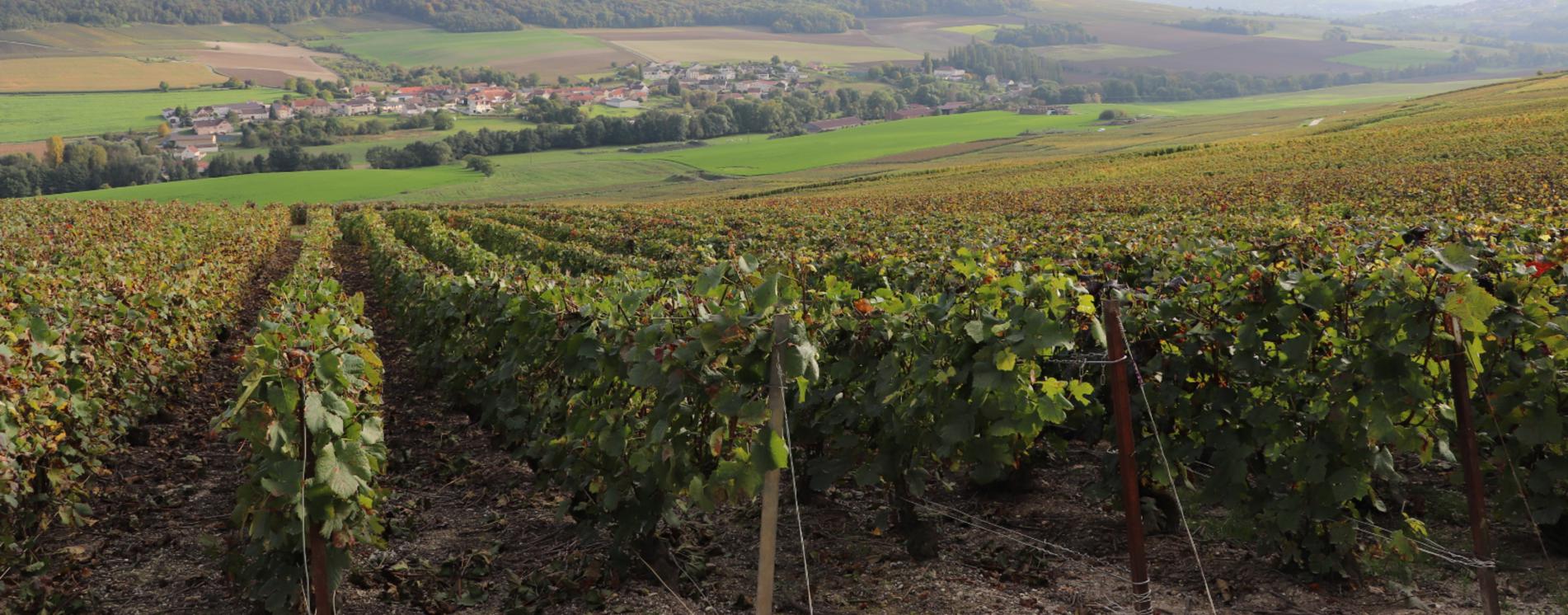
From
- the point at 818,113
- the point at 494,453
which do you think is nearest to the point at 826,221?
the point at 494,453

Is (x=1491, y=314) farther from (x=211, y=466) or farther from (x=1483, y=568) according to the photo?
(x=211, y=466)

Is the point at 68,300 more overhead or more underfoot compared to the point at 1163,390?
more underfoot

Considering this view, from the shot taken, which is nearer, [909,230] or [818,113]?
[909,230]

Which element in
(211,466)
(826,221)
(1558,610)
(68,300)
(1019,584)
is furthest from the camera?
(826,221)

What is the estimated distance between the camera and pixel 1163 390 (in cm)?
524

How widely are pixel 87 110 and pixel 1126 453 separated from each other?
493 feet

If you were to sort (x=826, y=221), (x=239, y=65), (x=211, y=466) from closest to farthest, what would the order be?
(x=211, y=466) → (x=826, y=221) → (x=239, y=65)

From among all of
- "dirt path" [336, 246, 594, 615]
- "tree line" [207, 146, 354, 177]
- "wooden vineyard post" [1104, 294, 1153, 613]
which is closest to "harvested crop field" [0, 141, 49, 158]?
"tree line" [207, 146, 354, 177]

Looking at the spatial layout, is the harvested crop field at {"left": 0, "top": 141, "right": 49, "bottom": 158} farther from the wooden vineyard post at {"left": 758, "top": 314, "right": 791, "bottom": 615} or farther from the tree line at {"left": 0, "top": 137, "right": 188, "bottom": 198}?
the wooden vineyard post at {"left": 758, "top": 314, "right": 791, "bottom": 615}

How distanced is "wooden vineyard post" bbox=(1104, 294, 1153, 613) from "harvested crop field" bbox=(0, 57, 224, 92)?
164935 mm

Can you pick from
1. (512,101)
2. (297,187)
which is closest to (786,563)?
(297,187)

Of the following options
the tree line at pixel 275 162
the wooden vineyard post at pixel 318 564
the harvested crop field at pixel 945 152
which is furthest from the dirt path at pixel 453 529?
the tree line at pixel 275 162

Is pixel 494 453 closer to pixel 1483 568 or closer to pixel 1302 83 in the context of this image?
pixel 1483 568

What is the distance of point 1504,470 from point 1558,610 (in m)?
0.64
